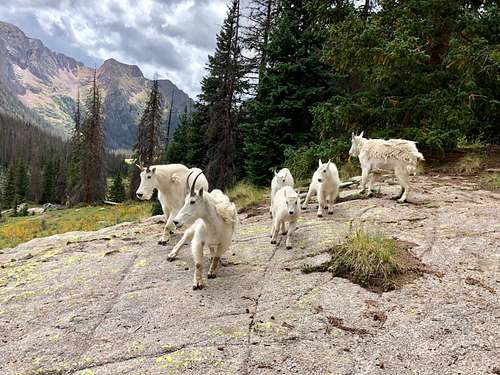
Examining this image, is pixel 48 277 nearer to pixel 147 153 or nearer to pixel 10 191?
Answer: pixel 147 153

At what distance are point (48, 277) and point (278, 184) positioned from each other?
4.94 metres

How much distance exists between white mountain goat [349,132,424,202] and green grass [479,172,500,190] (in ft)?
8.50

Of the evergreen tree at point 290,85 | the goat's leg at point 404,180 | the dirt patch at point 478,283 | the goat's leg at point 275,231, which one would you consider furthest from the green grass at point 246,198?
the dirt patch at point 478,283

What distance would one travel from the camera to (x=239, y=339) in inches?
162

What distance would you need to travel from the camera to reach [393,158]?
9188mm

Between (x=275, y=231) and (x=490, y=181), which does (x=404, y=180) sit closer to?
(x=490, y=181)

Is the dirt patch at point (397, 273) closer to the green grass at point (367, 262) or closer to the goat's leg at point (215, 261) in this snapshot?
the green grass at point (367, 262)

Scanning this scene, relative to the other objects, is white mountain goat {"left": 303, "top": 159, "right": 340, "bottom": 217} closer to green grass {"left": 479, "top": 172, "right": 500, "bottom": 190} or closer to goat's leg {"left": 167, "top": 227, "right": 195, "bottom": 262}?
goat's leg {"left": 167, "top": 227, "right": 195, "bottom": 262}

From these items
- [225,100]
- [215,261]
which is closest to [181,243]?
[215,261]

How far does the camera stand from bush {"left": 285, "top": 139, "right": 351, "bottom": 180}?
1312 cm

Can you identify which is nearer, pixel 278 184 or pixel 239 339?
pixel 239 339

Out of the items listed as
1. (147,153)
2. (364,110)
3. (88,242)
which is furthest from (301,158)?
(147,153)

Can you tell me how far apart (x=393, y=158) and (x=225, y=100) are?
1719 centimetres

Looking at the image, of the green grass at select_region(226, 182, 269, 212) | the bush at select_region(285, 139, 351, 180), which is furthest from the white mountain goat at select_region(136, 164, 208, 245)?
the bush at select_region(285, 139, 351, 180)
